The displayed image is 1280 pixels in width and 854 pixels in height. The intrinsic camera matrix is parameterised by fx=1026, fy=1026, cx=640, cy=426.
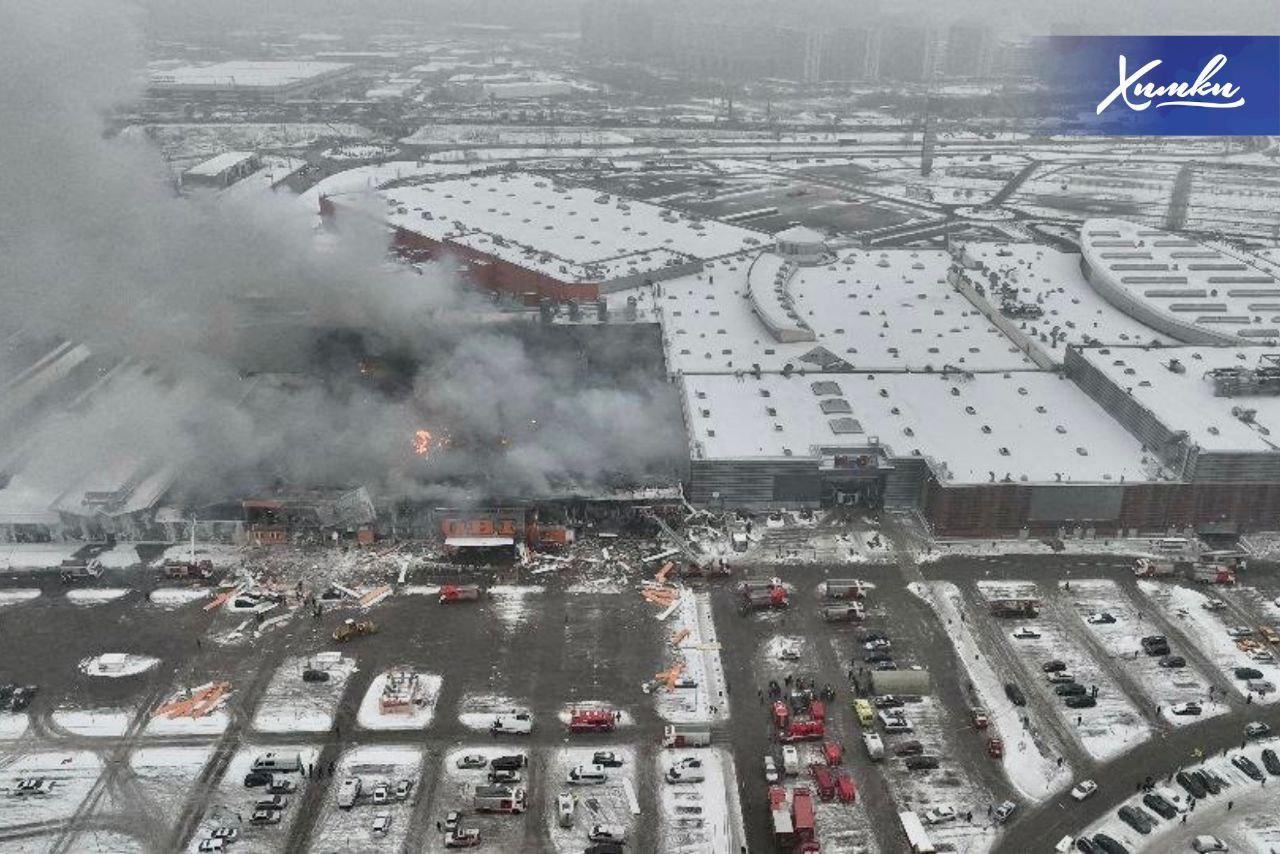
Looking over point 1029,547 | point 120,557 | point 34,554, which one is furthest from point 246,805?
point 1029,547

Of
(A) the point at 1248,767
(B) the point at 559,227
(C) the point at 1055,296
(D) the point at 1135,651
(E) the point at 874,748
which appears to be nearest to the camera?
(A) the point at 1248,767

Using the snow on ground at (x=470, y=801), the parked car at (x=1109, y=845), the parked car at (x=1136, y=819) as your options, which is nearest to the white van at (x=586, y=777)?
the snow on ground at (x=470, y=801)

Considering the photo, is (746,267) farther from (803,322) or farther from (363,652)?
(363,652)

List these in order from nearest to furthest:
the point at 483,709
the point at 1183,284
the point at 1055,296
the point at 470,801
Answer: the point at 470,801, the point at 483,709, the point at 1183,284, the point at 1055,296

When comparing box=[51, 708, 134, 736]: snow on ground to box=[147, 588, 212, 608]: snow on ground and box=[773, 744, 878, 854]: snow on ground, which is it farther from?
box=[773, 744, 878, 854]: snow on ground

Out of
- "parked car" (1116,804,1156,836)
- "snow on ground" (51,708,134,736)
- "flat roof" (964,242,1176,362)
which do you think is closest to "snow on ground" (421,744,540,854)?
"snow on ground" (51,708,134,736)

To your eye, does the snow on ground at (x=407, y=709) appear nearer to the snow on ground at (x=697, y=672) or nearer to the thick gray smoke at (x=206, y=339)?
the snow on ground at (x=697, y=672)

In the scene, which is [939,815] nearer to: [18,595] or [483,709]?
[483,709]
